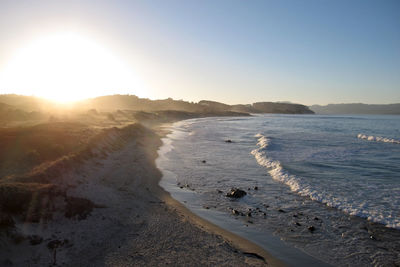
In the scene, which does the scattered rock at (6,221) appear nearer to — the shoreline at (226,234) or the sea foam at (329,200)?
the shoreline at (226,234)

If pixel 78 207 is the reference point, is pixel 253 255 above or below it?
below

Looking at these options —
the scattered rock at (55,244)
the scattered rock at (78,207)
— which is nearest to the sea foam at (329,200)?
the scattered rock at (78,207)

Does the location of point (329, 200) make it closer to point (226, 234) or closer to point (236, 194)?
point (236, 194)

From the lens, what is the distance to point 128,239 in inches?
244

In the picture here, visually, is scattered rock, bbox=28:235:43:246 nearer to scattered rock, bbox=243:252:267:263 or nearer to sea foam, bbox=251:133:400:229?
scattered rock, bbox=243:252:267:263

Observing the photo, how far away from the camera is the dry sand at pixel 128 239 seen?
5246 millimetres

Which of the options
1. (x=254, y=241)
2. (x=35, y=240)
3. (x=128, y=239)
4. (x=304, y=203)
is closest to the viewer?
(x=35, y=240)

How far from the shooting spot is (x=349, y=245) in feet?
21.6

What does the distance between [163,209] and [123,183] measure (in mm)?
3467

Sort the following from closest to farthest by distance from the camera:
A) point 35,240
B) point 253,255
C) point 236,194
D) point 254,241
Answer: point 35,240 → point 253,255 → point 254,241 → point 236,194

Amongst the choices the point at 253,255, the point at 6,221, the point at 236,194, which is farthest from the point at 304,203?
the point at 6,221

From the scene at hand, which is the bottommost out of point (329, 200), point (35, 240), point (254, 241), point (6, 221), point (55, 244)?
point (254, 241)

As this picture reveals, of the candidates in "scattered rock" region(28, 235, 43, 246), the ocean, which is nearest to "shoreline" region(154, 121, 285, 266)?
the ocean

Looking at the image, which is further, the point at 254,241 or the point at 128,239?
the point at 254,241
